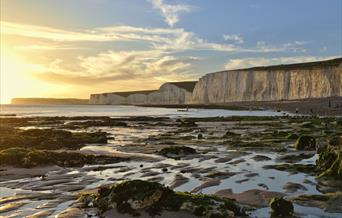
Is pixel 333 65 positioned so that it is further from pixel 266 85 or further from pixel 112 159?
pixel 112 159

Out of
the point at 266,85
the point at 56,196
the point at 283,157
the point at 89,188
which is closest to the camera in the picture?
the point at 56,196

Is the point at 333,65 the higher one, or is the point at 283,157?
the point at 333,65

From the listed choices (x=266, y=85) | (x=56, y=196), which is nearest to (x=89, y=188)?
(x=56, y=196)

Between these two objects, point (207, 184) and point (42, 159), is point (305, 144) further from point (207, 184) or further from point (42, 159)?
point (42, 159)

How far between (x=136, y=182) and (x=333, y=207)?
19.0 ft

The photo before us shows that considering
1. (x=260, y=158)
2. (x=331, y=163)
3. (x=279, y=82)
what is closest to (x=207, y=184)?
Result: (x=331, y=163)

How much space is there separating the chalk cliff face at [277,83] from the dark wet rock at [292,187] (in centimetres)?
12483

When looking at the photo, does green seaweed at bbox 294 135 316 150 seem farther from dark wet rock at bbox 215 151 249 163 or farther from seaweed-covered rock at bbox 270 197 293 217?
seaweed-covered rock at bbox 270 197 293 217

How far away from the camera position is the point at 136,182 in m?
12.6

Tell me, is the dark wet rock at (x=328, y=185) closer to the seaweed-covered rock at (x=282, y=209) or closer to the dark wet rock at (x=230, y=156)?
the seaweed-covered rock at (x=282, y=209)

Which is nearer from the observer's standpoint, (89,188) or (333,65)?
(89,188)

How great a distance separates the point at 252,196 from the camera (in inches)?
541

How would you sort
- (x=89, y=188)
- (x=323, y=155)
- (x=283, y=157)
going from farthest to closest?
1. (x=283, y=157)
2. (x=323, y=155)
3. (x=89, y=188)

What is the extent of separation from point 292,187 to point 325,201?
2.16m
